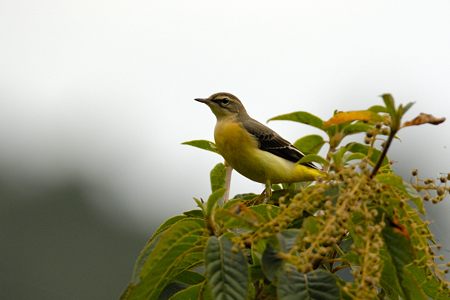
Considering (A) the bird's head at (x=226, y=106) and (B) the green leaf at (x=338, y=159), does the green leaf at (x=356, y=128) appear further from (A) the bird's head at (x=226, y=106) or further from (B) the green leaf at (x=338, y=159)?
(A) the bird's head at (x=226, y=106)

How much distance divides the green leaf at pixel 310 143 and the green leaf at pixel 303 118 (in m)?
→ 0.24

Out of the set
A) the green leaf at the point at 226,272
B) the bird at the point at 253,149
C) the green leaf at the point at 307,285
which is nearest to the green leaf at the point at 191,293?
the green leaf at the point at 226,272

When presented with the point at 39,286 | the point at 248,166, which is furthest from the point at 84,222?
the point at 248,166

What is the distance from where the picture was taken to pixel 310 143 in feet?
15.4

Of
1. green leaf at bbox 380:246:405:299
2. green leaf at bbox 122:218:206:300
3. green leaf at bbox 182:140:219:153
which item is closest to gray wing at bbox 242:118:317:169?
green leaf at bbox 182:140:219:153

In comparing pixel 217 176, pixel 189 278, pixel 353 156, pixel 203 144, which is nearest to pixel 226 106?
pixel 203 144

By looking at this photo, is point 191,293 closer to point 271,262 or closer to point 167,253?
point 167,253

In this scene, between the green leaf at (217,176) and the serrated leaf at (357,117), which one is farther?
the green leaf at (217,176)

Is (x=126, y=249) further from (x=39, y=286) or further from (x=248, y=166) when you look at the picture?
(x=248, y=166)

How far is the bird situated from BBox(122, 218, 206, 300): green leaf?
263 cm

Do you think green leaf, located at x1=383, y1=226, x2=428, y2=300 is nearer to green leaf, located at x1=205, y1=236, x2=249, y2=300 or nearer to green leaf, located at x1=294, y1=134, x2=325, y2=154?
green leaf, located at x1=205, y1=236, x2=249, y2=300

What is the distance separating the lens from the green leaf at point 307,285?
3482 mm

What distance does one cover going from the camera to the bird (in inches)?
268

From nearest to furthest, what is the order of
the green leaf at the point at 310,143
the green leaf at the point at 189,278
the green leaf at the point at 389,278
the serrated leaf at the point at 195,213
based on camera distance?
the green leaf at the point at 389,278 → the green leaf at the point at 189,278 → the serrated leaf at the point at 195,213 → the green leaf at the point at 310,143
